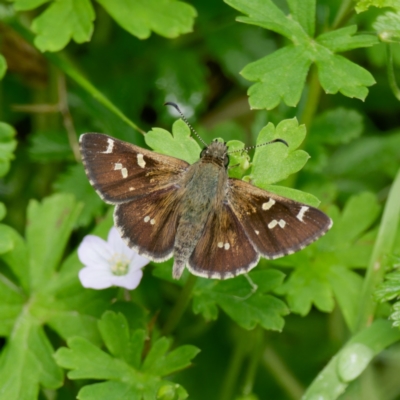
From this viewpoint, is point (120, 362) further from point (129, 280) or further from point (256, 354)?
point (256, 354)

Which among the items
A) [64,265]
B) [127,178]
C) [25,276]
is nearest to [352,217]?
[127,178]

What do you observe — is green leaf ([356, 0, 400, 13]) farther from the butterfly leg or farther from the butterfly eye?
the butterfly leg

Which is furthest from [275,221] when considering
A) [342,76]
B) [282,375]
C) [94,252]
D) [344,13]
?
[282,375]

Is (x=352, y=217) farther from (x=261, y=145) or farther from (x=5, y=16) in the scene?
(x=5, y=16)

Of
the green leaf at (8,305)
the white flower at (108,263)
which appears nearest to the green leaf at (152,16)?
the white flower at (108,263)

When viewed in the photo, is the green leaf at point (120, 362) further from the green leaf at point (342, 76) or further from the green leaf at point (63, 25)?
the green leaf at point (63, 25)
